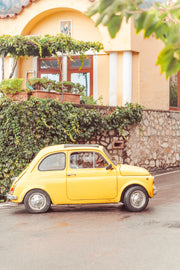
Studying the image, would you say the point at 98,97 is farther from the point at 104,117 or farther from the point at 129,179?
the point at 129,179

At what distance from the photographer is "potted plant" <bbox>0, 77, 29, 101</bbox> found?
14.7 meters

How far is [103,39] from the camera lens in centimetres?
1930

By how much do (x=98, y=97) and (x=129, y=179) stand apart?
32.0ft

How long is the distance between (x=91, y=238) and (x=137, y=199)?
2.90 meters

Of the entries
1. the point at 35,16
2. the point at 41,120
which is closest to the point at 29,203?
the point at 41,120

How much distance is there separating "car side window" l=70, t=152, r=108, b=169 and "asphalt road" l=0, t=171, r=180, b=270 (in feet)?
3.50

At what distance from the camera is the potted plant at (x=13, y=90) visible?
14.7 m

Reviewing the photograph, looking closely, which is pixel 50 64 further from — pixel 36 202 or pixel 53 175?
pixel 36 202

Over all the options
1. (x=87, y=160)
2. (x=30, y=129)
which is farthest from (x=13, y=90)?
(x=87, y=160)

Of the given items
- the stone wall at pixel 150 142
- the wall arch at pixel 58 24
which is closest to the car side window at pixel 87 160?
the stone wall at pixel 150 142

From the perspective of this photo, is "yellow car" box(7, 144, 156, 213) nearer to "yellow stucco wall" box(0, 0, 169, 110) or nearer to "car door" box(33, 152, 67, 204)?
"car door" box(33, 152, 67, 204)

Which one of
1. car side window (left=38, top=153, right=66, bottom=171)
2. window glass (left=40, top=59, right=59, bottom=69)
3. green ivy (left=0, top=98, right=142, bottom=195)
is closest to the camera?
car side window (left=38, top=153, right=66, bottom=171)

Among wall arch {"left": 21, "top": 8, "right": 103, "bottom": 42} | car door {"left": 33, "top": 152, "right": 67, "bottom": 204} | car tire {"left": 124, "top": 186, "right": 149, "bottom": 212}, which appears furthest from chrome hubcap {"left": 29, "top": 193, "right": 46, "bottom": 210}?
wall arch {"left": 21, "top": 8, "right": 103, "bottom": 42}

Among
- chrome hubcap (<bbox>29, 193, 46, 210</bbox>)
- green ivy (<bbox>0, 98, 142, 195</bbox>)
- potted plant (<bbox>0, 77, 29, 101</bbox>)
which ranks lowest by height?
chrome hubcap (<bbox>29, 193, 46, 210</bbox>)
